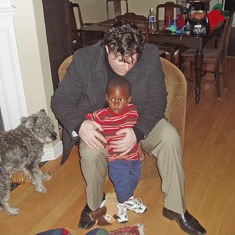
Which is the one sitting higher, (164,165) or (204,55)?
(204,55)

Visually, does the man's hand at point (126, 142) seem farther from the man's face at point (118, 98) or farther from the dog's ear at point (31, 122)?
the dog's ear at point (31, 122)

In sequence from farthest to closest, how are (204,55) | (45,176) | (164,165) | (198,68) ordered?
(204,55) → (198,68) → (45,176) → (164,165)

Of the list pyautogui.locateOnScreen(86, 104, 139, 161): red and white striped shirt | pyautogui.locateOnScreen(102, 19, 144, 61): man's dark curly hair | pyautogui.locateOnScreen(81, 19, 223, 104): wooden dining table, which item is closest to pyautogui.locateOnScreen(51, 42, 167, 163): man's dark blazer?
pyautogui.locateOnScreen(86, 104, 139, 161): red and white striped shirt

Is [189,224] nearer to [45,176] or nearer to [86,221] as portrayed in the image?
[86,221]

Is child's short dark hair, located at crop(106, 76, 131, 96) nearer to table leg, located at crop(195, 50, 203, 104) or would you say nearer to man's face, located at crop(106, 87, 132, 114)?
man's face, located at crop(106, 87, 132, 114)

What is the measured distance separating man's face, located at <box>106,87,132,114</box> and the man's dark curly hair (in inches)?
7.1

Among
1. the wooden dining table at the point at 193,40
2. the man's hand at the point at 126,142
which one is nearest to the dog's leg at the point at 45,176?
the man's hand at the point at 126,142

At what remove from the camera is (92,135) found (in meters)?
1.67

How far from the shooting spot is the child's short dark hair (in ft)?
5.47

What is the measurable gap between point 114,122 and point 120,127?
0.05 meters

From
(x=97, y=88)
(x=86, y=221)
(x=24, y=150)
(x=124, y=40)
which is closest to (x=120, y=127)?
(x=97, y=88)

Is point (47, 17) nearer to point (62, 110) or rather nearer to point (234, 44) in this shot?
point (62, 110)

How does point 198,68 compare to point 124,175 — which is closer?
point 124,175

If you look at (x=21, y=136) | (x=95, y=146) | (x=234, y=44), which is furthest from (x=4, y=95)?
(x=234, y=44)
